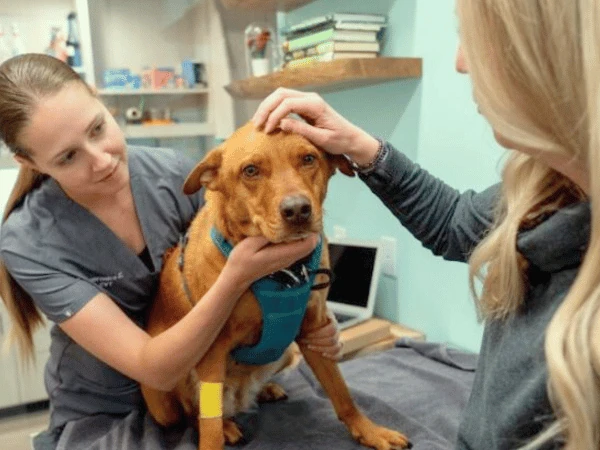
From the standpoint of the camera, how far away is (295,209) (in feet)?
3.51

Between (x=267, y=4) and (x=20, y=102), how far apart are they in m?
1.50

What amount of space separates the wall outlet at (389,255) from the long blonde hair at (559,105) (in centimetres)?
140

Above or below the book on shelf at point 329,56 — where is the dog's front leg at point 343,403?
below

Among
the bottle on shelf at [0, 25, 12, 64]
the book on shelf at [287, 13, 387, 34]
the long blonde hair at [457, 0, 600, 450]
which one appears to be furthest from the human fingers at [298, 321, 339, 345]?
the bottle on shelf at [0, 25, 12, 64]

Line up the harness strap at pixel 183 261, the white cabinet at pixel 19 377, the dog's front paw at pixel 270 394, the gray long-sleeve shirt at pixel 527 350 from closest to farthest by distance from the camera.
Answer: the gray long-sleeve shirt at pixel 527 350
the harness strap at pixel 183 261
the dog's front paw at pixel 270 394
the white cabinet at pixel 19 377

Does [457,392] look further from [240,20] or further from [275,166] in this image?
[240,20]

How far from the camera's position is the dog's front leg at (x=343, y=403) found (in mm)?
1271

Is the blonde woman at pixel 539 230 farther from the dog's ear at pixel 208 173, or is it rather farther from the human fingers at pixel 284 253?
the dog's ear at pixel 208 173

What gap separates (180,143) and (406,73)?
80.8 inches

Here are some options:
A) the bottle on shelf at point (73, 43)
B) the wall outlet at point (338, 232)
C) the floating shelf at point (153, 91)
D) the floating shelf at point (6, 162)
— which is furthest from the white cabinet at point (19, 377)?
the wall outlet at point (338, 232)

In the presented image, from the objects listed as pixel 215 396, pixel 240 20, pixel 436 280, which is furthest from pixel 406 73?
pixel 240 20

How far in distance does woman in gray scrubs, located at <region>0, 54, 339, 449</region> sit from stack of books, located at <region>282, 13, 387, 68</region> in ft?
2.24

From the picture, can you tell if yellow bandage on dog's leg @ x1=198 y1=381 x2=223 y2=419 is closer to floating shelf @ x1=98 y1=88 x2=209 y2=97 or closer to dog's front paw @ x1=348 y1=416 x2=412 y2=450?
dog's front paw @ x1=348 y1=416 x2=412 y2=450

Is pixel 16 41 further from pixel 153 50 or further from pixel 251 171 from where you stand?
pixel 251 171
